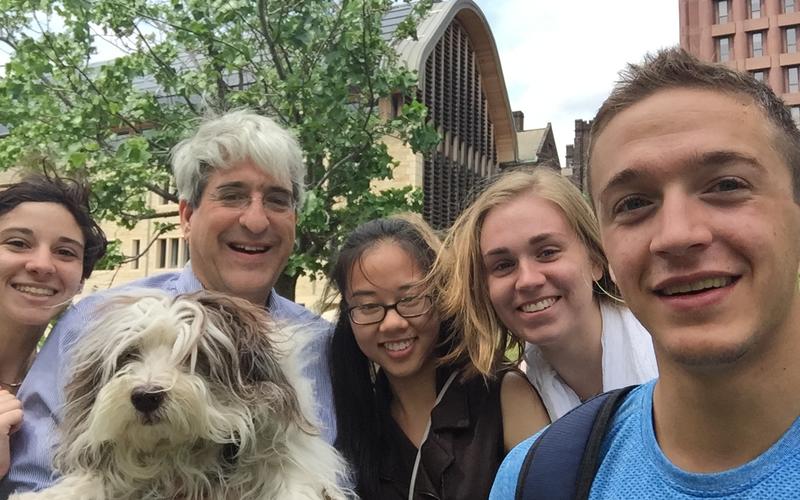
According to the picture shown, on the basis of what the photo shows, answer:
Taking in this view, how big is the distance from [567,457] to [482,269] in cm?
174

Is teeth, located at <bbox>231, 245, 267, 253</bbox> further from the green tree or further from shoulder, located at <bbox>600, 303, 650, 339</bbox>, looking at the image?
the green tree

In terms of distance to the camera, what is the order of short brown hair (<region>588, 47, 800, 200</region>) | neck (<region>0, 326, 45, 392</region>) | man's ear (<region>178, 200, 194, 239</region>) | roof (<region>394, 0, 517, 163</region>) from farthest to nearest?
roof (<region>394, 0, 517, 163</region>), man's ear (<region>178, 200, 194, 239</region>), neck (<region>0, 326, 45, 392</region>), short brown hair (<region>588, 47, 800, 200</region>)

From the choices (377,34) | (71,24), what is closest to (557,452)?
(377,34)

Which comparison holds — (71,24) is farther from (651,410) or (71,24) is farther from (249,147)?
(651,410)

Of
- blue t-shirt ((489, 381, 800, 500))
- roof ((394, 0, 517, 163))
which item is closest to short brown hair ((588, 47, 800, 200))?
blue t-shirt ((489, 381, 800, 500))

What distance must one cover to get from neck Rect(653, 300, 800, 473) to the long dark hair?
1.86 metres

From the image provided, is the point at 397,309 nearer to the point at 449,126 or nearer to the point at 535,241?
the point at 535,241

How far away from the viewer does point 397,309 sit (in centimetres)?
320

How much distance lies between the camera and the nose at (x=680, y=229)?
1.40 meters

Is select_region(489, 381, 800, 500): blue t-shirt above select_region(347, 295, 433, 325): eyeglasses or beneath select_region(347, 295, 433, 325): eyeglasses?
beneath

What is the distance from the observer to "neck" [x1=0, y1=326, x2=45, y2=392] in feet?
10.3

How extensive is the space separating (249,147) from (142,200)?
7800 mm

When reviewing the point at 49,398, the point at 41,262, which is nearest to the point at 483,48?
the point at 41,262

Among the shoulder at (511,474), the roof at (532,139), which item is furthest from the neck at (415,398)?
the roof at (532,139)
